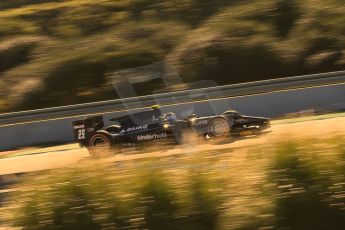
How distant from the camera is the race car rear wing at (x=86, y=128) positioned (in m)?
12.7

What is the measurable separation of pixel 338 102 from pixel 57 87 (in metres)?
10.6

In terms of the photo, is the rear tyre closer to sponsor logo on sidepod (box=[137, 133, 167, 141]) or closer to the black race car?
the black race car

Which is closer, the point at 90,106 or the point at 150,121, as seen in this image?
the point at 150,121

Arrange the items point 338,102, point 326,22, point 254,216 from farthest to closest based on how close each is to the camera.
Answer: point 326,22 → point 338,102 → point 254,216

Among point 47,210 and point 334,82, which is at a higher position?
point 334,82

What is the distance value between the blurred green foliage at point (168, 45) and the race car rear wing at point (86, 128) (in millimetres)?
7813

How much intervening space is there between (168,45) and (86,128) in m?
11.4

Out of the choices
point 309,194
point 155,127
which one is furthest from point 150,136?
point 309,194

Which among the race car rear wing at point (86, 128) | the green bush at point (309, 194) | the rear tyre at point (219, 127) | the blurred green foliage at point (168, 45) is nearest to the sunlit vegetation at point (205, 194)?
the green bush at point (309, 194)

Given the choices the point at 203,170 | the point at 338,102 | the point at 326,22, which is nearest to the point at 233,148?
the point at 203,170

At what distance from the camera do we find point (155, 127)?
11.8m

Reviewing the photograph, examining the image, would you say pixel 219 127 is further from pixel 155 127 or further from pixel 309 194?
pixel 309 194

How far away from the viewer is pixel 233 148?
473cm

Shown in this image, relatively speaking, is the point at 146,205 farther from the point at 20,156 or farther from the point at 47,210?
the point at 20,156
